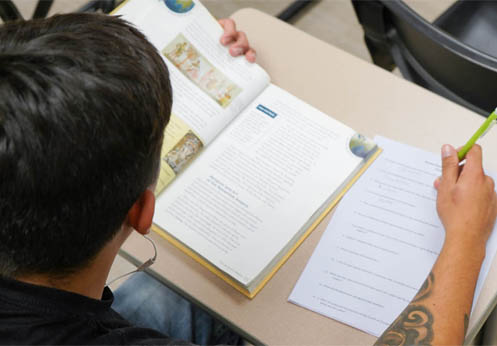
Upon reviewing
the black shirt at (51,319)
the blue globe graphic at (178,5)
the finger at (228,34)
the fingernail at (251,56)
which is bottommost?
the black shirt at (51,319)

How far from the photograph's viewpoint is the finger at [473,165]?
85 centimetres

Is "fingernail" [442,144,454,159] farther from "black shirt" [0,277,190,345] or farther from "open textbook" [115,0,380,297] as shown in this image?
"black shirt" [0,277,190,345]

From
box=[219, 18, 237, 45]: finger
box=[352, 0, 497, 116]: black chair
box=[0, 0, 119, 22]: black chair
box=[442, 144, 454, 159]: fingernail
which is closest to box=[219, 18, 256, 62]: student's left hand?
box=[219, 18, 237, 45]: finger

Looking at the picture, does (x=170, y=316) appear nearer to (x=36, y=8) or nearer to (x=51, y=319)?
(x=51, y=319)

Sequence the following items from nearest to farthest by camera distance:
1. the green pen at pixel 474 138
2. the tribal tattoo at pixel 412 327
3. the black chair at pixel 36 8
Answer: the tribal tattoo at pixel 412 327, the green pen at pixel 474 138, the black chair at pixel 36 8

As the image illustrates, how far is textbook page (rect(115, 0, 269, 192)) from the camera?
97 cm

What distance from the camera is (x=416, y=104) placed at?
0.99 meters

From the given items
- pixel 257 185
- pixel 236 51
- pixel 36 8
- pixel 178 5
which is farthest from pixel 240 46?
pixel 36 8

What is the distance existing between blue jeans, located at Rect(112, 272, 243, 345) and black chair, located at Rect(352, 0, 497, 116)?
0.64 metres

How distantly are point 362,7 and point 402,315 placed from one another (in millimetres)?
680

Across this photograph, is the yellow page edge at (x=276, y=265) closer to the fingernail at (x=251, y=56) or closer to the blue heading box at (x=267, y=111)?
the blue heading box at (x=267, y=111)

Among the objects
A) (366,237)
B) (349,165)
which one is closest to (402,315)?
(366,237)

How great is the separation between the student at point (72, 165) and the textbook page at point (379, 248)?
0.34ft

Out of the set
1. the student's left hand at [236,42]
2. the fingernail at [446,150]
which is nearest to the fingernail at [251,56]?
the student's left hand at [236,42]
